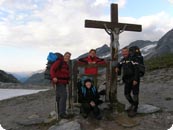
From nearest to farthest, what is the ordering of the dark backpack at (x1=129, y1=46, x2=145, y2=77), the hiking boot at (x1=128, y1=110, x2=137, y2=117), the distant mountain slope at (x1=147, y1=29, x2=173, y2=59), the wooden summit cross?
the dark backpack at (x1=129, y1=46, x2=145, y2=77) → the hiking boot at (x1=128, y1=110, x2=137, y2=117) → the wooden summit cross → the distant mountain slope at (x1=147, y1=29, x2=173, y2=59)

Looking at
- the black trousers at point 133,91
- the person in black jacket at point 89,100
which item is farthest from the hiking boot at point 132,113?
the person in black jacket at point 89,100

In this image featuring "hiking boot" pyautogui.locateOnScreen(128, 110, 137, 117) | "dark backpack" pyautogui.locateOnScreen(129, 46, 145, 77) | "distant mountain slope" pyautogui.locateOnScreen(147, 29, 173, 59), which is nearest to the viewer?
"dark backpack" pyautogui.locateOnScreen(129, 46, 145, 77)

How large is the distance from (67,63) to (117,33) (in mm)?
2104

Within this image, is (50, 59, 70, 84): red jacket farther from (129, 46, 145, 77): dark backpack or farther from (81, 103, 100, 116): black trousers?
(129, 46, 145, 77): dark backpack

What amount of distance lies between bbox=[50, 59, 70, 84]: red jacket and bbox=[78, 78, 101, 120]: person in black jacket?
586 millimetres

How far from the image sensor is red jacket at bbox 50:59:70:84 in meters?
12.0

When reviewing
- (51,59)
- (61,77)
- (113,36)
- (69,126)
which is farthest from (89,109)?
(113,36)

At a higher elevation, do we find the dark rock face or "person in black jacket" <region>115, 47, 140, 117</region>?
the dark rock face

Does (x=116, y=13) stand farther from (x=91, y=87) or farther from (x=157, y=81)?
(x=157, y=81)

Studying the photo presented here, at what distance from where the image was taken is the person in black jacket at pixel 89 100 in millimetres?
12078

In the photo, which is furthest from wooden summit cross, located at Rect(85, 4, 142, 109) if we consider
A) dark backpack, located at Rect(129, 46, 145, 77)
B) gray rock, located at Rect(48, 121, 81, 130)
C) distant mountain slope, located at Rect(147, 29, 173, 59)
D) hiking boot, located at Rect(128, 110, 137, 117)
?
distant mountain slope, located at Rect(147, 29, 173, 59)

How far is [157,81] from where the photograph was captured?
21625 mm

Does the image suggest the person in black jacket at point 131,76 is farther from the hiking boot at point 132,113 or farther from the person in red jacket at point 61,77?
the person in red jacket at point 61,77

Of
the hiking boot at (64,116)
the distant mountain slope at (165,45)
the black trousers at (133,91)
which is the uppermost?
the distant mountain slope at (165,45)
